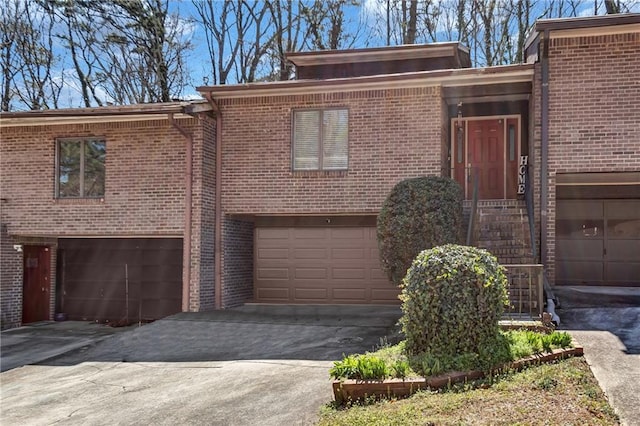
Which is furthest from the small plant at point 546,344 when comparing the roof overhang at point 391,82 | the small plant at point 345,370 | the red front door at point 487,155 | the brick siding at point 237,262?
the brick siding at point 237,262

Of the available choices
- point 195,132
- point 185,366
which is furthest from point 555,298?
point 195,132

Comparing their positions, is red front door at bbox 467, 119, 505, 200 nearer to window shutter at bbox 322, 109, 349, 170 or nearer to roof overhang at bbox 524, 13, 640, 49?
roof overhang at bbox 524, 13, 640, 49

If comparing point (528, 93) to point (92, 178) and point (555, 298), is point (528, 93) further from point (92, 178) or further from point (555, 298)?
point (92, 178)

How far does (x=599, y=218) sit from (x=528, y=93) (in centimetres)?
386

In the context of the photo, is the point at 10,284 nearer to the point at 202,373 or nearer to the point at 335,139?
the point at 202,373

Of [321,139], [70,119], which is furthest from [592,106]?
[70,119]

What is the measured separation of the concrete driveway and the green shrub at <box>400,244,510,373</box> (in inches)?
51.3

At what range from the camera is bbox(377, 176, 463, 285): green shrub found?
31.5 ft

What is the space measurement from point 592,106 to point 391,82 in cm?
395

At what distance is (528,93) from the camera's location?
39.4 ft

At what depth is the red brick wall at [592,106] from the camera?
34.4 ft

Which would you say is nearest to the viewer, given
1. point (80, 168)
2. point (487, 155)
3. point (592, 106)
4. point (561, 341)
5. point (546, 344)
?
point (546, 344)

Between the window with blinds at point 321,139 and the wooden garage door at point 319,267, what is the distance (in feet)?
6.56

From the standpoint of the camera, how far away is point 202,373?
25.6 ft
